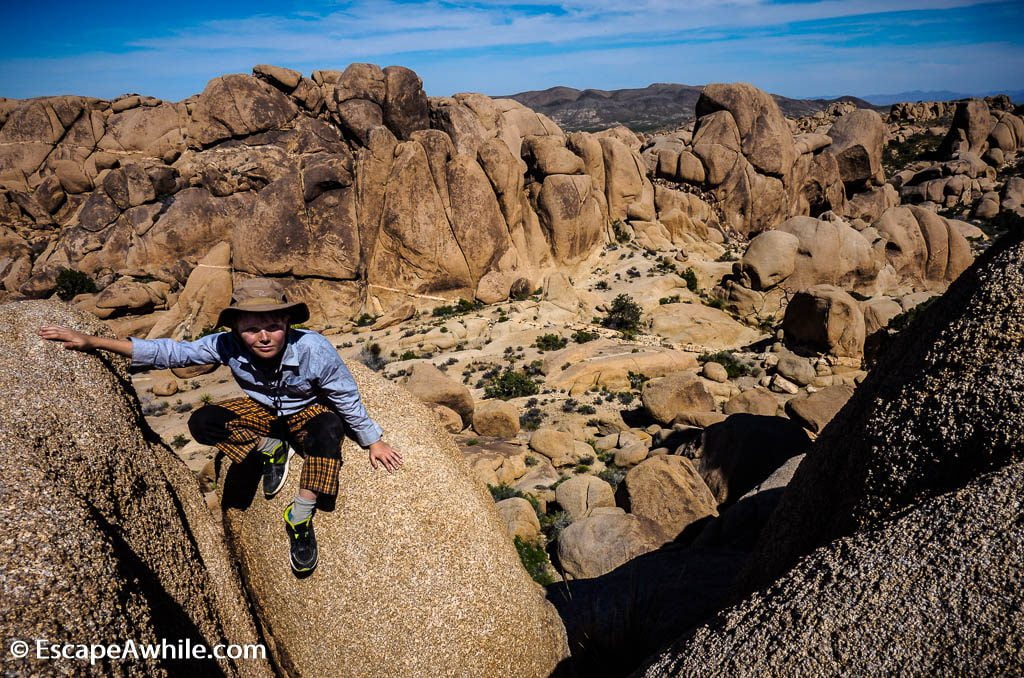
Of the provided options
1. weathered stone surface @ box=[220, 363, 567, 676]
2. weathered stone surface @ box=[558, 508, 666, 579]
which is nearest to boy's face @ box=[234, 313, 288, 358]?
weathered stone surface @ box=[220, 363, 567, 676]

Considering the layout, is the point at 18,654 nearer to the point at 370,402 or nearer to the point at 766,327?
the point at 370,402

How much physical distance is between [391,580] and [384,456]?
2.97ft

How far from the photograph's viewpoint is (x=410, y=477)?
4.44 meters

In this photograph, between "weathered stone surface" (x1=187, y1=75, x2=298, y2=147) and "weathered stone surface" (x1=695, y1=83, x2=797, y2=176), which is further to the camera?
"weathered stone surface" (x1=695, y1=83, x2=797, y2=176)

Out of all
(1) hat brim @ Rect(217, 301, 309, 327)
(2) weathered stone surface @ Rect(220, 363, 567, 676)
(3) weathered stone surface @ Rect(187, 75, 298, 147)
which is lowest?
(2) weathered stone surface @ Rect(220, 363, 567, 676)

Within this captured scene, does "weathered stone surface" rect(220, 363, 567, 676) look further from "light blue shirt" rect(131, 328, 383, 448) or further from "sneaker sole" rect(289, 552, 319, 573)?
"light blue shirt" rect(131, 328, 383, 448)

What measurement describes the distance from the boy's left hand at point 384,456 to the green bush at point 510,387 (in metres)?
14.7

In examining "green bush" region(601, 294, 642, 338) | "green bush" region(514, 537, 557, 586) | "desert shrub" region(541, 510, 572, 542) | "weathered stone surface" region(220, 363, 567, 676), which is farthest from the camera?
"green bush" region(601, 294, 642, 338)

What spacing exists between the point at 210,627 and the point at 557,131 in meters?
40.0

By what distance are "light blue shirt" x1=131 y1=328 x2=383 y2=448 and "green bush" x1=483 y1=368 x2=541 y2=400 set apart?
14955 millimetres

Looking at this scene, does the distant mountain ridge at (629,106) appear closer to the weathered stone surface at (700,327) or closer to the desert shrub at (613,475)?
the weathered stone surface at (700,327)

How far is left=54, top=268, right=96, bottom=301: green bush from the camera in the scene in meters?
29.3

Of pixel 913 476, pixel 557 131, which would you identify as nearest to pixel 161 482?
pixel 913 476

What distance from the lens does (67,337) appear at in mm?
3744
